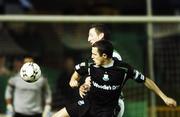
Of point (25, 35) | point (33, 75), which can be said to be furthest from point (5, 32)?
point (33, 75)

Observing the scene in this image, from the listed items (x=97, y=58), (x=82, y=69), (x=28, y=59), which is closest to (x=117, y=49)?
(x=28, y=59)

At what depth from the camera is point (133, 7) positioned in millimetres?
13562

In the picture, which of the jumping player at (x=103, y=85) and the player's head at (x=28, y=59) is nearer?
the jumping player at (x=103, y=85)

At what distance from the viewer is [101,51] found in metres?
8.78

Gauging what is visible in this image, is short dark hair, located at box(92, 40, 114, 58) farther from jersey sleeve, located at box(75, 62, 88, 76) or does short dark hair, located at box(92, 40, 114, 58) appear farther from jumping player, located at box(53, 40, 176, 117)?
jersey sleeve, located at box(75, 62, 88, 76)

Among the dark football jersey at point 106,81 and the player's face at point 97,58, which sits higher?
the player's face at point 97,58

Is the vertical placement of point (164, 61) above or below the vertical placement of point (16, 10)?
below

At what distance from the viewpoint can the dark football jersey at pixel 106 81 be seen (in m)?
8.89

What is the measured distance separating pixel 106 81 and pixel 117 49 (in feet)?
12.9

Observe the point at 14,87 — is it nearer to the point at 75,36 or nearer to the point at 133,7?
the point at 75,36

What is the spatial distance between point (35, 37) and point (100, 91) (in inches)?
174

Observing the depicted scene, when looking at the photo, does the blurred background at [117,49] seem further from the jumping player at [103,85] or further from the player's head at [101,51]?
the player's head at [101,51]

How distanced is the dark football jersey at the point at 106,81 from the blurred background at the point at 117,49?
3613mm

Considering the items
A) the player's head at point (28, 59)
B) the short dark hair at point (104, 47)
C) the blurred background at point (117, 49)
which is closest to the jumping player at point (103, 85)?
the short dark hair at point (104, 47)
